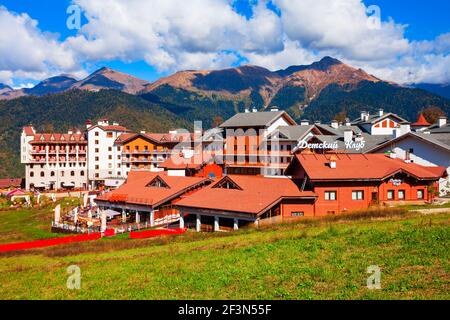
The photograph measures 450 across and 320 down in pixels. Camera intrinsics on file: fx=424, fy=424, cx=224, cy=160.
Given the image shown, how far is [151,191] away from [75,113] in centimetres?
12549

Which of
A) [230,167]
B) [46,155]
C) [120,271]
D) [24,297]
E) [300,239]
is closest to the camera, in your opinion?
[24,297]

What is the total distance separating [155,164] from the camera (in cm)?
8631

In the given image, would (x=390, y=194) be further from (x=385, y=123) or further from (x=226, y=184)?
(x=385, y=123)

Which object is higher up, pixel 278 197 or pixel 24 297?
pixel 278 197

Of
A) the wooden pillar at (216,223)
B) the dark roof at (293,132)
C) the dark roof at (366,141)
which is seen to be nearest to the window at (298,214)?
the wooden pillar at (216,223)

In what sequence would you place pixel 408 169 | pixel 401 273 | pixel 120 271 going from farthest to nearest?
pixel 408 169, pixel 120 271, pixel 401 273

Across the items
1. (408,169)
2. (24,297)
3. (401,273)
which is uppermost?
(408,169)

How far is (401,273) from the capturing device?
15609mm

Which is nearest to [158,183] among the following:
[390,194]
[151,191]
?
[151,191]

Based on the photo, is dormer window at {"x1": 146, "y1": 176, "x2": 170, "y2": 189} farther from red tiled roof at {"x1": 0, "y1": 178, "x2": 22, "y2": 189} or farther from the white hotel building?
red tiled roof at {"x1": 0, "y1": 178, "x2": 22, "y2": 189}

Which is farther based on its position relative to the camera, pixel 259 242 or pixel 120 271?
pixel 259 242

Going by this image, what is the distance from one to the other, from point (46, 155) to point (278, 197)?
6420cm
